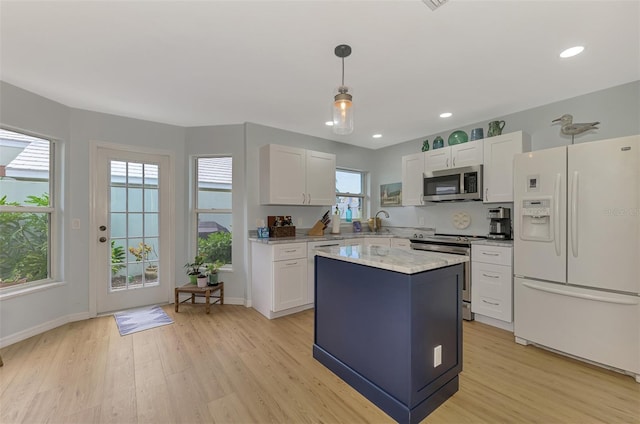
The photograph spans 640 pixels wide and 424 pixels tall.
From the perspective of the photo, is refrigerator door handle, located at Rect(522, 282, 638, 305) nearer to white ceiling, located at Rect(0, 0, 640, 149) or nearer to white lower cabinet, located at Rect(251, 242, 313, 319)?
→ white ceiling, located at Rect(0, 0, 640, 149)

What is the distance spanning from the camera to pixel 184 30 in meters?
1.89

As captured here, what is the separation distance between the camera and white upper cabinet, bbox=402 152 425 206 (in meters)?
4.10

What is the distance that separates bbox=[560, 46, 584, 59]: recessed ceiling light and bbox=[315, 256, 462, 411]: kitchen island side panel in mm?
1833

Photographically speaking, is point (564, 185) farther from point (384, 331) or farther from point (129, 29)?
point (129, 29)

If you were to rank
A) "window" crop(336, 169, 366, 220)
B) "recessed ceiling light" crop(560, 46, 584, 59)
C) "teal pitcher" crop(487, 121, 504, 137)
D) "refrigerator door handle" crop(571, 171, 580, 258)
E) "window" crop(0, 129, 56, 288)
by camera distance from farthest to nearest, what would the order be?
"window" crop(336, 169, 366, 220), "teal pitcher" crop(487, 121, 504, 137), "window" crop(0, 129, 56, 288), "refrigerator door handle" crop(571, 171, 580, 258), "recessed ceiling light" crop(560, 46, 584, 59)

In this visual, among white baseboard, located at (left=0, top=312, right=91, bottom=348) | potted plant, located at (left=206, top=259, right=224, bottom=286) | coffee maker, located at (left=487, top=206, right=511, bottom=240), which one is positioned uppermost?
coffee maker, located at (left=487, top=206, right=511, bottom=240)

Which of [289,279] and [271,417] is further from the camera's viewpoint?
[289,279]

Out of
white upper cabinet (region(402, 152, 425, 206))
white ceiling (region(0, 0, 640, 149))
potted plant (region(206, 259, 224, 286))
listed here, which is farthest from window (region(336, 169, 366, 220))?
potted plant (region(206, 259, 224, 286))

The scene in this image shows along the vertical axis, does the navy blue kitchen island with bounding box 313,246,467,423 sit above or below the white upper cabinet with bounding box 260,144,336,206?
below

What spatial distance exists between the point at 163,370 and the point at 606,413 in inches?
122

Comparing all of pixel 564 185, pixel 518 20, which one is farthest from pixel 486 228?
pixel 518 20

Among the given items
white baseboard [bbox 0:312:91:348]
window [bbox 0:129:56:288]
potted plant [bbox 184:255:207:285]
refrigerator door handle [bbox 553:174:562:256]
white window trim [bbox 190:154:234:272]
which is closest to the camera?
refrigerator door handle [bbox 553:174:562:256]

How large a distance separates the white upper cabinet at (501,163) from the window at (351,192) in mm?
2218

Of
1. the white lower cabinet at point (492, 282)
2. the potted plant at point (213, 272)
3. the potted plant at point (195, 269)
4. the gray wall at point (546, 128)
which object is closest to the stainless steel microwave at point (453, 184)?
the gray wall at point (546, 128)
